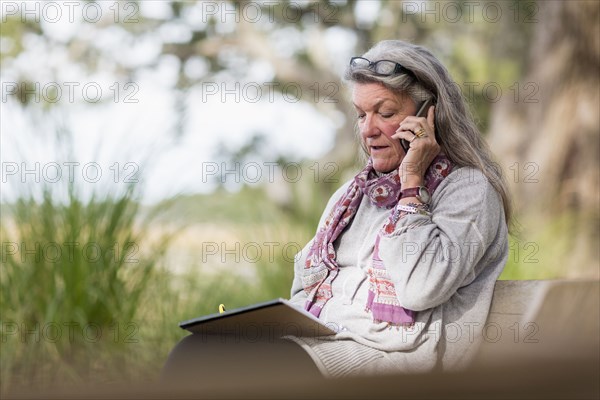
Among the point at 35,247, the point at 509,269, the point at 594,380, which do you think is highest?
the point at 594,380

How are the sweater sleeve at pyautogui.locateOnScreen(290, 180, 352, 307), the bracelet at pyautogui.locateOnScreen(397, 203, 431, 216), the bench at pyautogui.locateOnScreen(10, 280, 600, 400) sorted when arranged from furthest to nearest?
the sweater sleeve at pyautogui.locateOnScreen(290, 180, 352, 307) → the bracelet at pyautogui.locateOnScreen(397, 203, 431, 216) → the bench at pyautogui.locateOnScreen(10, 280, 600, 400)

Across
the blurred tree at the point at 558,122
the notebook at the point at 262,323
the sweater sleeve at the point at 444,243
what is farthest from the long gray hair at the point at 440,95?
the blurred tree at the point at 558,122

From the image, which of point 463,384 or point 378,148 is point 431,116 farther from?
point 463,384

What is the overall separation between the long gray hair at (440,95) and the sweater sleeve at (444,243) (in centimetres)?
12

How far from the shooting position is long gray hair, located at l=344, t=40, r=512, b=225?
2250mm

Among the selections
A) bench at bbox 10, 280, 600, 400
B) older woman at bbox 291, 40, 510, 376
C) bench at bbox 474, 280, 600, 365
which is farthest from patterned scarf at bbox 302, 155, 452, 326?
bench at bbox 10, 280, 600, 400

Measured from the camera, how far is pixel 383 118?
7.57 ft

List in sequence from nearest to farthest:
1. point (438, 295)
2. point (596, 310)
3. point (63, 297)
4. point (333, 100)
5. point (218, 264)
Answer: point (596, 310) → point (438, 295) → point (63, 297) → point (218, 264) → point (333, 100)

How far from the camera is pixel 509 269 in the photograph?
525 centimetres

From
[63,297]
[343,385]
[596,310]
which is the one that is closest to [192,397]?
[343,385]

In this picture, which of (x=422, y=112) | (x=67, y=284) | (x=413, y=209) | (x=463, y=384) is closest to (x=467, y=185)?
(x=413, y=209)

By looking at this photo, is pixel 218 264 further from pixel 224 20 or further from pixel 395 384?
pixel 224 20

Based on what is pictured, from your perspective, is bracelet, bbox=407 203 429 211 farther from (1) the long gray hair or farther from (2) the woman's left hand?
(1) the long gray hair

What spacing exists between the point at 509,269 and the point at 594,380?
4901 millimetres
